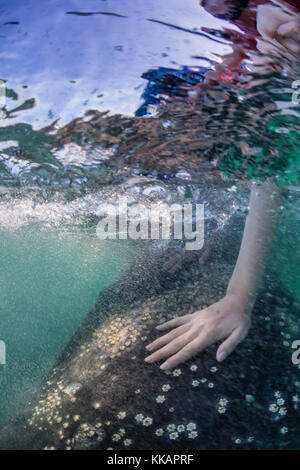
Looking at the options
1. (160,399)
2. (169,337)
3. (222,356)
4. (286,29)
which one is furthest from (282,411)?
(286,29)

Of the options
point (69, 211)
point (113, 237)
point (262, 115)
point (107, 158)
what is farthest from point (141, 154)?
point (113, 237)

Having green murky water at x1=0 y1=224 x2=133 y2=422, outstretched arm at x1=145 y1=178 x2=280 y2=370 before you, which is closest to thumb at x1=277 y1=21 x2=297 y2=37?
outstretched arm at x1=145 y1=178 x2=280 y2=370

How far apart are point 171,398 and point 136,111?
4147mm

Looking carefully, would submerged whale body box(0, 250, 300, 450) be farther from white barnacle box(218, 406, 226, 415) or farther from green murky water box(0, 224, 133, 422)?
green murky water box(0, 224, 133, 422)

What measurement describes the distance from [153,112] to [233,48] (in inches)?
51.2

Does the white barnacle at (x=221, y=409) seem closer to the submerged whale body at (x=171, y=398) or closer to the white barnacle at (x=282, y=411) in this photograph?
the submerged whale body at (x=171, y=398)

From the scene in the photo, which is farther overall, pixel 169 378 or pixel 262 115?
pixel 169 378

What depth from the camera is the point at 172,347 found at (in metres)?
4.05

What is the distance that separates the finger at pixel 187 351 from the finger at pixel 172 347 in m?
0.07

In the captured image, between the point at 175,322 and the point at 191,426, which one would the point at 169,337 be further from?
the point at 191,426

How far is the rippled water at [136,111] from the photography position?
8.26 feet

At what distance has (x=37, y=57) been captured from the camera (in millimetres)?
2877

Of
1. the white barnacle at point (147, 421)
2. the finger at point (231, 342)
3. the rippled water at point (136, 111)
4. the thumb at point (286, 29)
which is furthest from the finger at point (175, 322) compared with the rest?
the thumb at point (286, 29)
